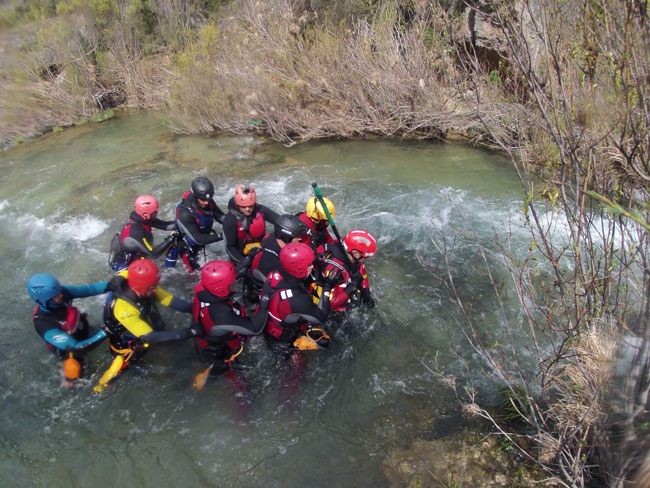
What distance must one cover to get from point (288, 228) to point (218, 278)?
3.61 ft

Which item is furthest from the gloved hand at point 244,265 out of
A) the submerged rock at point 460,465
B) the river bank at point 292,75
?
the submerged rock at point 460,465

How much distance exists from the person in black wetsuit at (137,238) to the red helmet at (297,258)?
8.43ft

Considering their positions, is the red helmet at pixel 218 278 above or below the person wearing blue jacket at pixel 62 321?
above

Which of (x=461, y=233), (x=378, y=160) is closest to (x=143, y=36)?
(x=378, y=160)

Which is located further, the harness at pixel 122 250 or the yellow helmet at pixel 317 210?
the harness at pixel 122 250

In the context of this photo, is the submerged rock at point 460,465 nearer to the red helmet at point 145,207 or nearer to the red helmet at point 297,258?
the red helmet at point 297,258

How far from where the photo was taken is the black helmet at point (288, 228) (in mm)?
5121

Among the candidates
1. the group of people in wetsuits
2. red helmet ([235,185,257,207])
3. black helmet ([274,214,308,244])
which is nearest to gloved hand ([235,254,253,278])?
the group of people in wetsuits

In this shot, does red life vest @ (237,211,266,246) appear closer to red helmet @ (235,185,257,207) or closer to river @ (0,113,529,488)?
red helmet @ (235,185,257,207)

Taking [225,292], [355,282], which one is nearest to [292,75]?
[355,282]

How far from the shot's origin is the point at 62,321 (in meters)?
4.82

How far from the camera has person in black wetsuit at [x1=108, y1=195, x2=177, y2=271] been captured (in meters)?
6.08

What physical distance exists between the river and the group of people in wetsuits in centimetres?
38

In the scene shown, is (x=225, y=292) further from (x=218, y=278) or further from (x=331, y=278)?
(x=331, y=278)
